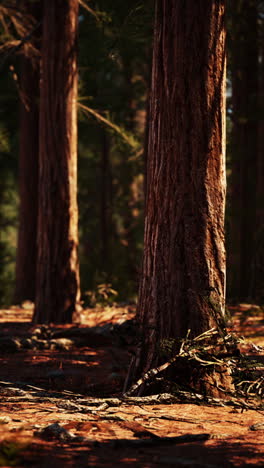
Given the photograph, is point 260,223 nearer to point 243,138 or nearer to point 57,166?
point 243,138

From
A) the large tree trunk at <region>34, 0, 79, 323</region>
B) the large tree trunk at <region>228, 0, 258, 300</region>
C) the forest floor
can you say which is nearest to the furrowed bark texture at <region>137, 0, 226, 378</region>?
the forest floor

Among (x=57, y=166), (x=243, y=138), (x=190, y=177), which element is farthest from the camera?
(x=243, y=138)

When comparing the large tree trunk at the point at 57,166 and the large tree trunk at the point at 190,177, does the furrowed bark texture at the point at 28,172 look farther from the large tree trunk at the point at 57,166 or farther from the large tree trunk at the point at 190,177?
the large tree trunk at the point at 190,177

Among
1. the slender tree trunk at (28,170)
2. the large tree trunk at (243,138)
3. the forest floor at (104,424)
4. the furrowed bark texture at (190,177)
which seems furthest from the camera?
the large tree trunk at (243,138)

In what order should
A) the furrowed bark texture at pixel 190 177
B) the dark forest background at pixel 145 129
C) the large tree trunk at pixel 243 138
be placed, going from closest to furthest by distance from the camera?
1. the furrowed bark texture at pixel 190 177
2. the dark forest background at pixel 145 129
3. the large tree trunk at pixel 243 138

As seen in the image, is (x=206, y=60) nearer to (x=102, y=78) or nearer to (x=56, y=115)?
(x=56, y=115)

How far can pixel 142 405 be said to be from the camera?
464cm

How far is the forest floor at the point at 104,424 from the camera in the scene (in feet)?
10.8

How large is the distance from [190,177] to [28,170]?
8.59 m

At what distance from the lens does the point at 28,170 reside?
42.6 feet

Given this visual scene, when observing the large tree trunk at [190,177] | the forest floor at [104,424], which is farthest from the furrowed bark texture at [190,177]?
the forest floor at [104,424]

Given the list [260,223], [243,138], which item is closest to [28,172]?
[243,138]

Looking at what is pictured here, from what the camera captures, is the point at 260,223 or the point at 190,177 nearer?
the point at 190,177

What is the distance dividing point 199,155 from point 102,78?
15074mm
